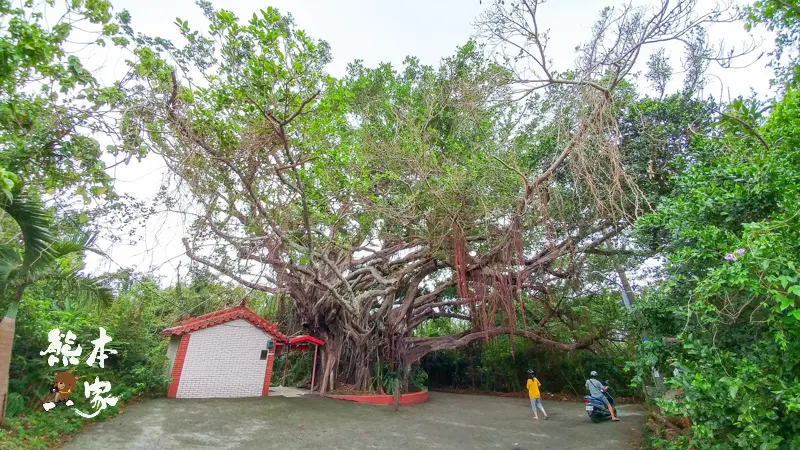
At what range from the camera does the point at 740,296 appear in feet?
11.8

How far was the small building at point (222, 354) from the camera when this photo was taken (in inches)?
314

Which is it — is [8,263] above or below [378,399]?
above

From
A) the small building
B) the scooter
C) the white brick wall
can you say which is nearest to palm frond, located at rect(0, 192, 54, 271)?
the small building

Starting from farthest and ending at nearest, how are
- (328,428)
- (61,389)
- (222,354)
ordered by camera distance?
(222,354) < (328,428) < (61,389)

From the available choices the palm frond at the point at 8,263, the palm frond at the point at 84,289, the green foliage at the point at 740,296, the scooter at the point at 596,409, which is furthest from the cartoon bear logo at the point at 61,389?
the scooter at the point at 596,409

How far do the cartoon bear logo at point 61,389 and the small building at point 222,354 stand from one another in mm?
2241

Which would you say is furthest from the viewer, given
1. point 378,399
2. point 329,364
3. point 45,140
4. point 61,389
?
point 329,364

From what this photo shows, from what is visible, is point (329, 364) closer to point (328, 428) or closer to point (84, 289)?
point (328, 428)

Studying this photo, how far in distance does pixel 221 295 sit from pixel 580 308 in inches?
356

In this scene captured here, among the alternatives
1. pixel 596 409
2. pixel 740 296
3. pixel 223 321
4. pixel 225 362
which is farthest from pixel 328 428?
pixel 740 296

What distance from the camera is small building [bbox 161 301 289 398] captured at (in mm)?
7988

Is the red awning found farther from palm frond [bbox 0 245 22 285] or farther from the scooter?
the scooter

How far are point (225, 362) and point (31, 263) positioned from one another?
5.24m

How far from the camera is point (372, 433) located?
244 inches
